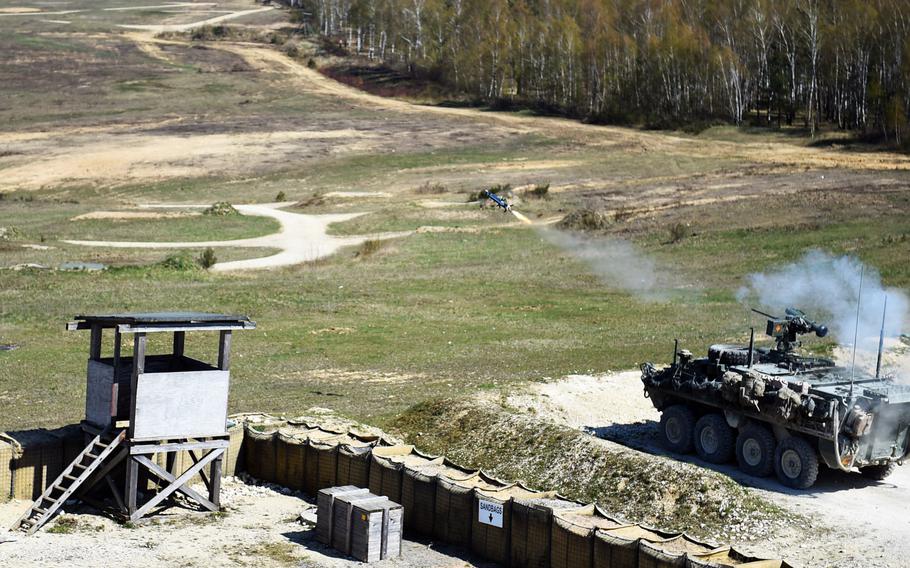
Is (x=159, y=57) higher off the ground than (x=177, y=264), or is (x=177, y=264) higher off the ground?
(x=159, y=57)

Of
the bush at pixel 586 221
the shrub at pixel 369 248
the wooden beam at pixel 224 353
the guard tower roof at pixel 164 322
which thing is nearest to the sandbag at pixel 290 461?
the wooden beam at pixel 224 353

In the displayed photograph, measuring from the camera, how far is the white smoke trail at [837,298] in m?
35.1

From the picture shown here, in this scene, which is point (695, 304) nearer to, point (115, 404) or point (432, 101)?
point (115, 404)

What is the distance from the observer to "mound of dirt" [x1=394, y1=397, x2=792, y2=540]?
22906 millimetres

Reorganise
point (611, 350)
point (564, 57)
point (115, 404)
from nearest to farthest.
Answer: point (115, 404), point (611, 350), point (564, 57)

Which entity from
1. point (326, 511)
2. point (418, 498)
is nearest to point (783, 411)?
point (418, 498)

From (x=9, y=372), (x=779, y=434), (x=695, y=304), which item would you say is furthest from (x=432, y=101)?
(x=779, y=434)

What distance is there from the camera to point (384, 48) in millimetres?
149625

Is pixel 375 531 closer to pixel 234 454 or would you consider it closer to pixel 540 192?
pixel 234 454

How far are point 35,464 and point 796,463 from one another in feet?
48.4

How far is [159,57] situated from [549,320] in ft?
371

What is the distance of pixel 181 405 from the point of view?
23766mm

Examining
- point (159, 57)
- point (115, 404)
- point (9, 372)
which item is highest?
point (159, 57)

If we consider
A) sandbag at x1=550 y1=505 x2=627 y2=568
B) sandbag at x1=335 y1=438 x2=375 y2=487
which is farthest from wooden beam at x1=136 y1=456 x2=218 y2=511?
sandbag at x1=550 y1=505 x2=627 y2=568
